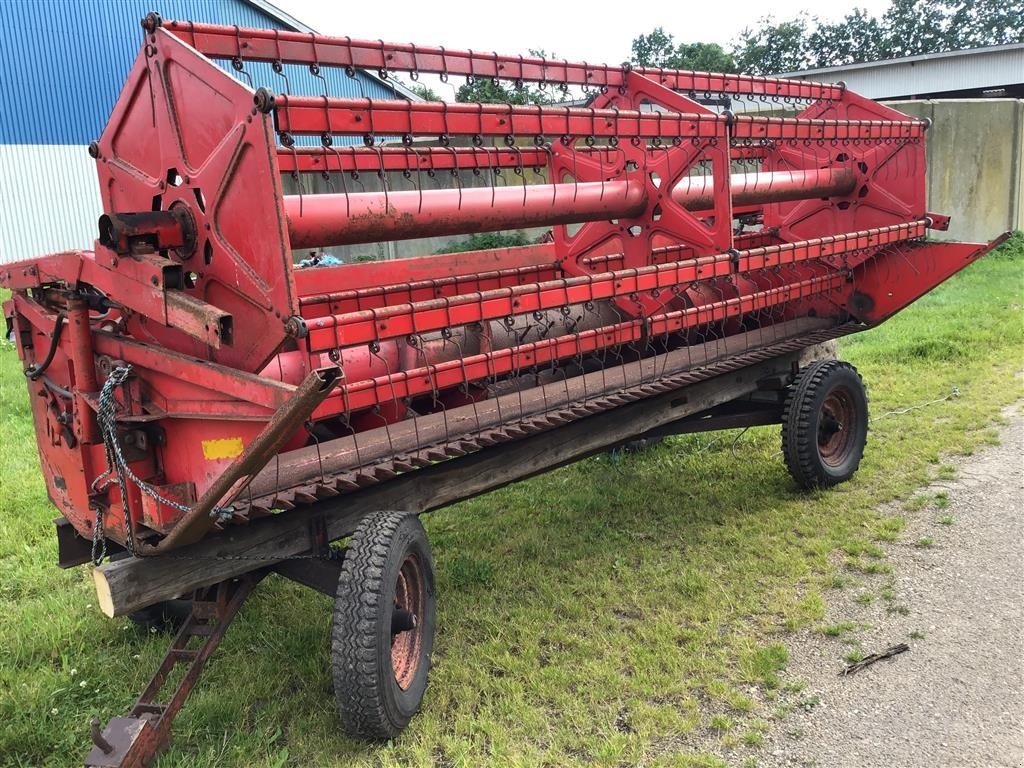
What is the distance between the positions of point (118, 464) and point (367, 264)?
2.03 meters

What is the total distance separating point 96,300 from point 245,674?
5.23 feet

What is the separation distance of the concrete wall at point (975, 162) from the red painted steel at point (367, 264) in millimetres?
6363

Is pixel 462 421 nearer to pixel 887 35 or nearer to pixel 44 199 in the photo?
pixel 44 199

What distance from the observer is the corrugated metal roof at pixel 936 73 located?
1988 cm

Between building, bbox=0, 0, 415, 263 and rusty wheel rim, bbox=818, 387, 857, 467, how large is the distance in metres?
13.6

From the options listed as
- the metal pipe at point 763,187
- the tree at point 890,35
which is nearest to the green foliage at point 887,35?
the tree at point 890,35

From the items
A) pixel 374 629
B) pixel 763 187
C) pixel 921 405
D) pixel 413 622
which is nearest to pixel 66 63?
pixel 763 187

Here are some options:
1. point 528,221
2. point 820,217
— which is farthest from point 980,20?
point 528,221

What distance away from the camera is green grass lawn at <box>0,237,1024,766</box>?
9.97ft

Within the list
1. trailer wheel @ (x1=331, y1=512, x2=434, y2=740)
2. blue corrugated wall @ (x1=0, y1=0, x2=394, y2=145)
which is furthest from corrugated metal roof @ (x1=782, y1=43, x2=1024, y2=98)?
trailer wheel @ (x1=331, y1=512, x2=434, y2=740)

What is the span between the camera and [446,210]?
11.9 feet

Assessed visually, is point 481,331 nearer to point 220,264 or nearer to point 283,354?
point 283,354

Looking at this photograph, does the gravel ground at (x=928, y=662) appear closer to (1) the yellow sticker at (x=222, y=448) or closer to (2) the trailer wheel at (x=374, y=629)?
(2) the trailer wheel at (x=374, y=629)

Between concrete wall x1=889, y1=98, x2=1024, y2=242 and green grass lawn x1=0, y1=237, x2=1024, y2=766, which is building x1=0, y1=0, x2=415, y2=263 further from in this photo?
green grass lawn x1=0, y1=237, x2=1024, y2=766
